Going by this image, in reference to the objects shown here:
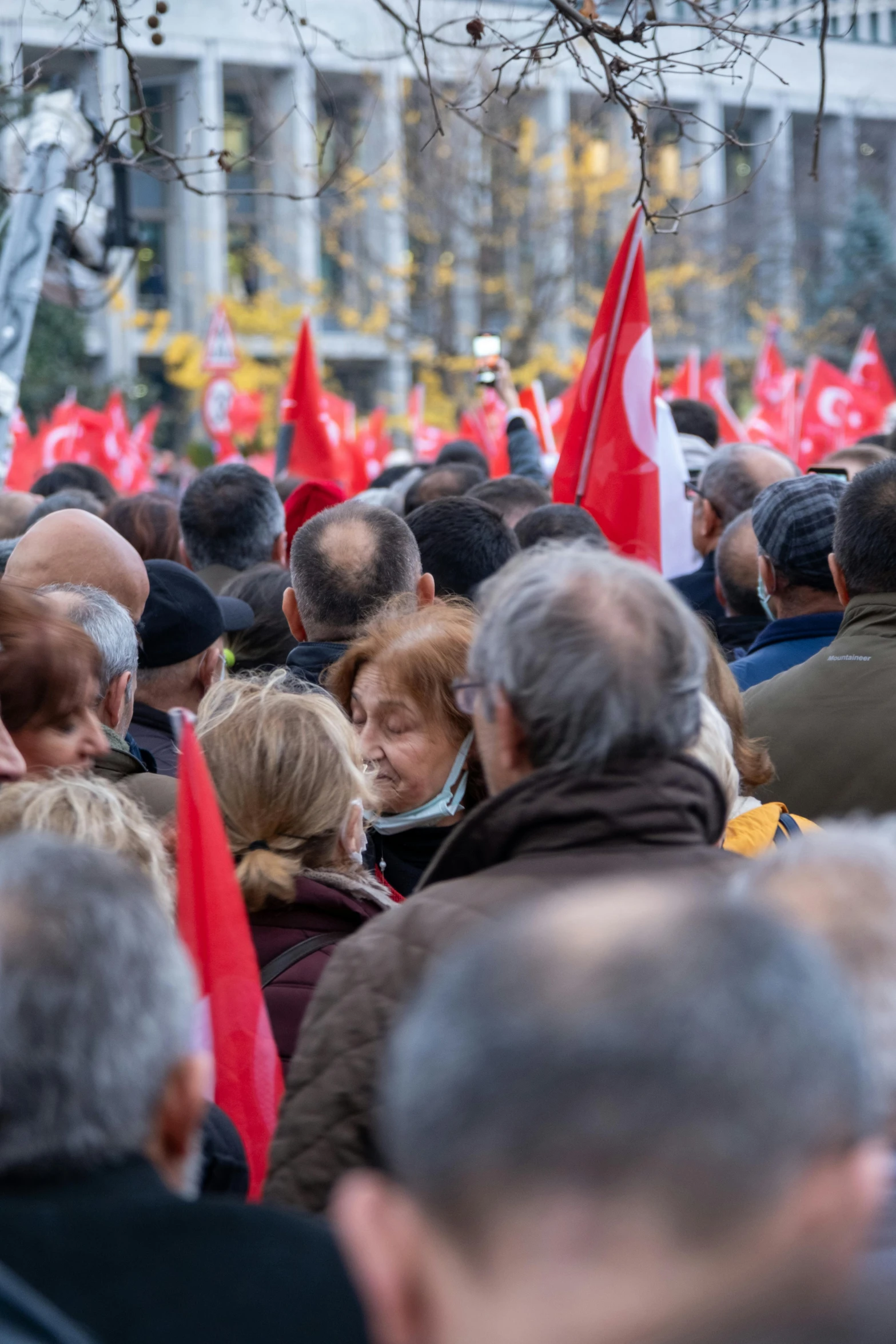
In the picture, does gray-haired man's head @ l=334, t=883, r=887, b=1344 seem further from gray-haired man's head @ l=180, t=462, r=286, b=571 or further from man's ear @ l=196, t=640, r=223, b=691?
gray-haired man's head @ l=180, t=462, r=286, b=571

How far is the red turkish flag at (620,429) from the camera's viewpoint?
4820mm

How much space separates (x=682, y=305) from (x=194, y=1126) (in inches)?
1279

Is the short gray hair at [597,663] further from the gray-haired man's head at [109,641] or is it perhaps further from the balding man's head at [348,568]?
the balding man's head at [348,568]

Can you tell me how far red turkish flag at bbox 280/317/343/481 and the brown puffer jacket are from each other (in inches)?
251

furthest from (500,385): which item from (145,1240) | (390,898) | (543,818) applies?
(145,1240)

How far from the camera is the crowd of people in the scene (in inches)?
37.2

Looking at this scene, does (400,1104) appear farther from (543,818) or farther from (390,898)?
(390,898)

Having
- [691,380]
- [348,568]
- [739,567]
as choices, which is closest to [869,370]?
[691,380]

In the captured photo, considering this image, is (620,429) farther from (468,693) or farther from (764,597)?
(468,693)

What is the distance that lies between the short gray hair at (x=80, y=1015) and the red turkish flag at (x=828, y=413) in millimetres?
10026

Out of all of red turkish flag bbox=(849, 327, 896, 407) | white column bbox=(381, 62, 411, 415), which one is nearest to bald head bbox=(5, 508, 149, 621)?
red turkish flag bbox=(849, 327, 896, 407)

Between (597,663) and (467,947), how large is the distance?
85 cm

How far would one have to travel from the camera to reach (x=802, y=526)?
404cm

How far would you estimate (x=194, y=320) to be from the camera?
44188mm
